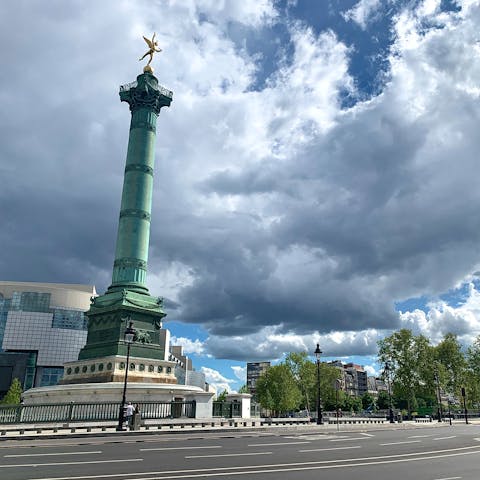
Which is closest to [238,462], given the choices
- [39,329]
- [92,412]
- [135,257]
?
[92,412]

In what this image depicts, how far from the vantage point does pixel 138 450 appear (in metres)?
18.3

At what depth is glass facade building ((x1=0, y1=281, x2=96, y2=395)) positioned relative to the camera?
409ft

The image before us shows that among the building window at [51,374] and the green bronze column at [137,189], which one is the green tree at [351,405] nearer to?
the building window at [51,374]

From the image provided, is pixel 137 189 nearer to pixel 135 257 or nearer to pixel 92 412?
pixel 135 257

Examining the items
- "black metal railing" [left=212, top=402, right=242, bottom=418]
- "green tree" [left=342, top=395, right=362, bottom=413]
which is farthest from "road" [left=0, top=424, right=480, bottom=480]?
"green tree" [left=342, top=395, right=362, bottom=413]

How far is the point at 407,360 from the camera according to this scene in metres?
77.8

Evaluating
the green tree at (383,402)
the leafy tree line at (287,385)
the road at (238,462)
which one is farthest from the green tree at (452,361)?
the road at (238,462)

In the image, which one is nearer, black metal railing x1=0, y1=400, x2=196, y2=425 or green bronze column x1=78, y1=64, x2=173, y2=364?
black metal railing x1=0, y1=400, x2=196, y2=425

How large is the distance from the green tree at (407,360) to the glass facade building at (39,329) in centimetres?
8557

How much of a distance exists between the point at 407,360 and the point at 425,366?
14.6 feet

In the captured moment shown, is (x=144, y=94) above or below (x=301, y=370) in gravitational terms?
above

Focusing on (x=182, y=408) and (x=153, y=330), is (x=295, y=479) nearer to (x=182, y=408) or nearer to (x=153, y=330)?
(x=182, y=408)

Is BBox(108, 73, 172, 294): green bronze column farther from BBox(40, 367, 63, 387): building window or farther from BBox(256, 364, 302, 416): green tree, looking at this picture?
BBox(40, 367, 63, 387): building window

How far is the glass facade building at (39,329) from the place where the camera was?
4908 inches
